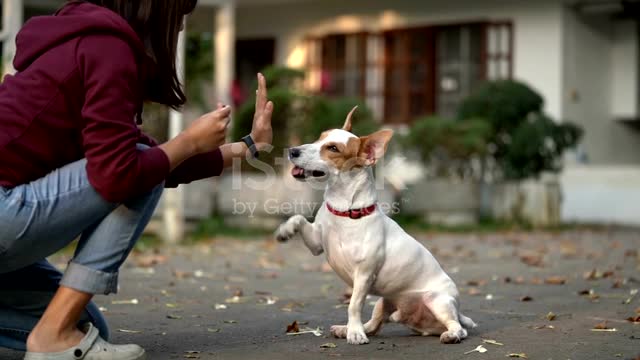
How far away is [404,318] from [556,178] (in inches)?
375

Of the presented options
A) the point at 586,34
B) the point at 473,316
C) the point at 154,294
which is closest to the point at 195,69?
the point at 586,34

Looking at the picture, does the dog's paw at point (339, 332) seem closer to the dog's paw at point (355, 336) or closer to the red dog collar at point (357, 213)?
the dog's paw at point (355, 336)

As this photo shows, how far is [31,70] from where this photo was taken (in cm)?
346

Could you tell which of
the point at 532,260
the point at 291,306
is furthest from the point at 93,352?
the point at 532,260

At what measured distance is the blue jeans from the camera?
11.1ft

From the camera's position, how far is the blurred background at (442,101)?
12609mm

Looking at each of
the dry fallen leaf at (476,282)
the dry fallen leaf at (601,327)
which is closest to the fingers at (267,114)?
the dry fallen leaf at (601,327)

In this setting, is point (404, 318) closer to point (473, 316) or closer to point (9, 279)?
point (473, 316)

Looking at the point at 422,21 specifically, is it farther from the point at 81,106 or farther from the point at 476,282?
the point at 81,106

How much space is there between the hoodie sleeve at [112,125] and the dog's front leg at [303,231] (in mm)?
1102

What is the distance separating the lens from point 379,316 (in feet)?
15.2

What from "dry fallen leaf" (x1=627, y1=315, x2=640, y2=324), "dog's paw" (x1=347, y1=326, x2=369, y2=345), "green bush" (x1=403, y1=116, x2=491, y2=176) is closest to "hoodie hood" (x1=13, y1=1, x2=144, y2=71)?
"dog's paw" (x1=347, y1=326, x2=369, y2=345)

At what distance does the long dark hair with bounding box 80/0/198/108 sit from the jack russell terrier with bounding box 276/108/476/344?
0.86m

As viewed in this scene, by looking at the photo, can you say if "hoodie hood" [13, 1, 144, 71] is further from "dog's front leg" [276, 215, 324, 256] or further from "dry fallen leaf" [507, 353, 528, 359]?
"dry fallen leaf" [507, 353, 528, 359]
